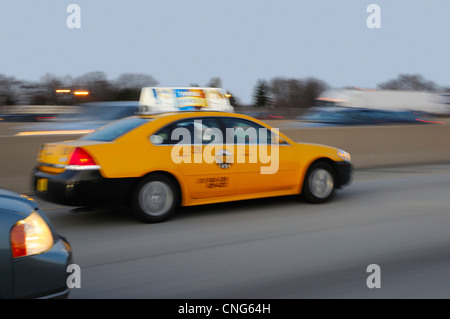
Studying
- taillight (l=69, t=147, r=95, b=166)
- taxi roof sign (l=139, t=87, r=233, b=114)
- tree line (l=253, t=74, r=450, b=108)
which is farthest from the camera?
tree line (l=253, t=74, r=450, b=108)

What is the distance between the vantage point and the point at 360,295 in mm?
4680

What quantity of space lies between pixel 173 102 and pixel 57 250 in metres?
9.80

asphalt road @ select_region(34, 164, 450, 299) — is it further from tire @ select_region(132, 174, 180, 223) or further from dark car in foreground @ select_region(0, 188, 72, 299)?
dark car in foreground @ select_region(0, 188, 72, 299)

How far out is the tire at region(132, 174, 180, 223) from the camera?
738 cm

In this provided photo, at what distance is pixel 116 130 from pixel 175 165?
960 mm

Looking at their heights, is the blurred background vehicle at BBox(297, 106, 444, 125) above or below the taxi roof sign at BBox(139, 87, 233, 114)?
below

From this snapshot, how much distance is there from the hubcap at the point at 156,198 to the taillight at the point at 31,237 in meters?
3.62

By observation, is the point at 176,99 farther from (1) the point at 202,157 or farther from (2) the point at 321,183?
(1) the point at 202,157

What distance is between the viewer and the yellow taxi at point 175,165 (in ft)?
23.5

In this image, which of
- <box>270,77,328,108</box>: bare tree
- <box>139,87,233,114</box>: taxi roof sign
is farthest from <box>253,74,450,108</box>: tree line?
<box>139,87,233,114</box>: taxi roof sign

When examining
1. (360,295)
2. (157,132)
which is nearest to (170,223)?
(157,132)

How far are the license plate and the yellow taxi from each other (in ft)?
0.04

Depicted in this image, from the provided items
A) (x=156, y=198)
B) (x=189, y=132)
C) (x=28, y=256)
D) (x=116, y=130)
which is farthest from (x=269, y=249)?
(x=28, y=256)

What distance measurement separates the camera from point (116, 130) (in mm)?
7820
